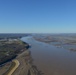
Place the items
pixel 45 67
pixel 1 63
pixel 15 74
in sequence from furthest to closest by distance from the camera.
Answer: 1. pixel 1 63
2. pixel 45 67
3. pixel 15 74

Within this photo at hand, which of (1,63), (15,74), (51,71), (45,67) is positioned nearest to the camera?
(15,74)

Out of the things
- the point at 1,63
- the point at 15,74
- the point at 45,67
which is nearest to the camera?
the point at 15,74

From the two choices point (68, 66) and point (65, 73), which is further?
point (68, 66)

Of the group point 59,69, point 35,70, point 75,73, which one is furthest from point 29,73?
point 75,73

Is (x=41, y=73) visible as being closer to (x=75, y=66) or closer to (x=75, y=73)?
(x=75, y=73)

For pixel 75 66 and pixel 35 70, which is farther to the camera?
pixel 75 66

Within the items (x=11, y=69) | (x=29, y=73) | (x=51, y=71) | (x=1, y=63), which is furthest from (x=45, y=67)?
(x=1, y=63)

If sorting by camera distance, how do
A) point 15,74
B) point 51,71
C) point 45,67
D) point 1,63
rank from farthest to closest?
1. point 1,63
2. point 45,67
3. point 51,71
4. point 15,74

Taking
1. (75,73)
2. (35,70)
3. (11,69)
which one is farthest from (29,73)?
(75,73)

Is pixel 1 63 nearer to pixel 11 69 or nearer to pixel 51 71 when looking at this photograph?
pixel 11 69
